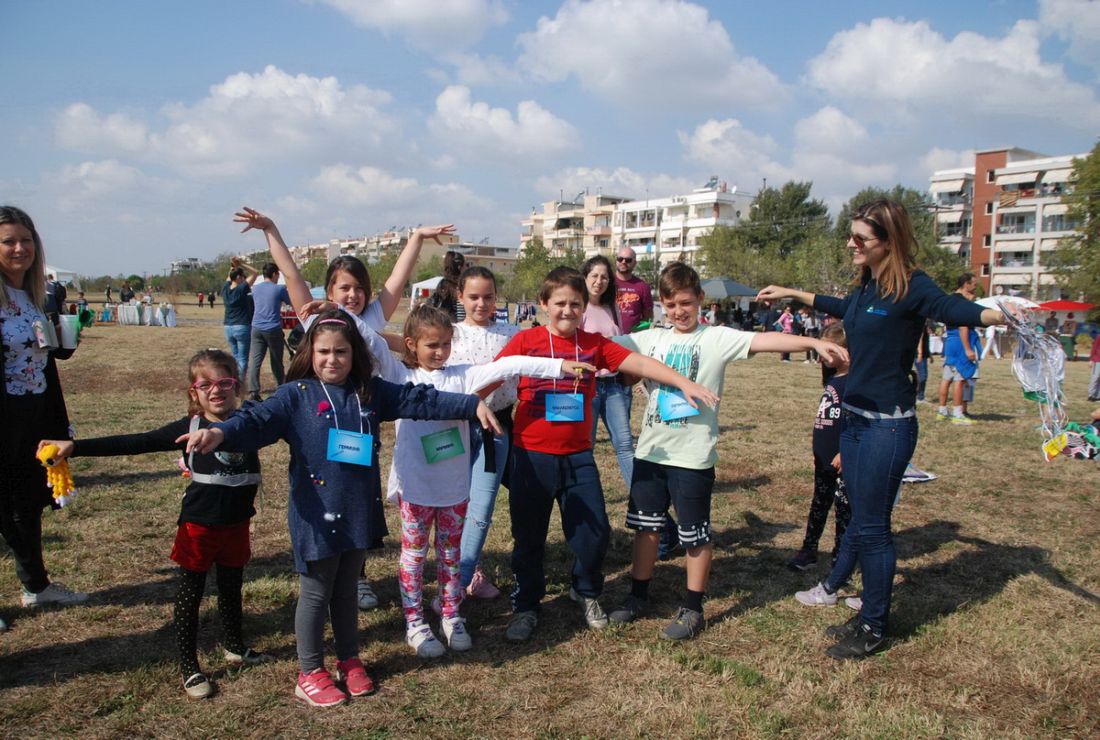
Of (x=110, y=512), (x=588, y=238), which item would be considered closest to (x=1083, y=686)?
(x=110, y=512)

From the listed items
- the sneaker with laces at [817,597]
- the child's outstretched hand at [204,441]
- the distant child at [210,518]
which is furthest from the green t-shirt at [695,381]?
the child's outstretched hand at [204,441]

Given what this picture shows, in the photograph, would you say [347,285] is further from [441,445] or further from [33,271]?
[33,271]

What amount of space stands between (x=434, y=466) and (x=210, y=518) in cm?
103

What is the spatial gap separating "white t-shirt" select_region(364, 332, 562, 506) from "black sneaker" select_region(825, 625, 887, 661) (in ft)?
6.56

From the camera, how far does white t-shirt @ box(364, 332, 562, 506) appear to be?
3443mm

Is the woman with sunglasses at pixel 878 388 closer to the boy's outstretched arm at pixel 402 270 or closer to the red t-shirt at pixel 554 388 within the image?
the red t-shirt at pixel 554 388

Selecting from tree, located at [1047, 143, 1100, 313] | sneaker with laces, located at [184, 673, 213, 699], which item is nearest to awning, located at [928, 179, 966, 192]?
tree, located at [1047, 143, 1100, 313]

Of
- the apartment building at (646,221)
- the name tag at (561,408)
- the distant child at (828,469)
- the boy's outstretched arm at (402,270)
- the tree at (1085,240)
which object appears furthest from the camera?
the apartment building at (646,221)

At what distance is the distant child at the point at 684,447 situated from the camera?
3.65 meters

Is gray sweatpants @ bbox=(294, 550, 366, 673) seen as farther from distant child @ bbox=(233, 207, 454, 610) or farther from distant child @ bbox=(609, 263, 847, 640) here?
distant child @ bbox=(609, 263, 847, 640)

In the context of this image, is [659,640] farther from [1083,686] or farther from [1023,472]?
[1023,472]

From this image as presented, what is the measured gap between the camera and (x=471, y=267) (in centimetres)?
437

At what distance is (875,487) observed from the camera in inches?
138

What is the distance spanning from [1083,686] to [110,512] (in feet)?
21.1
